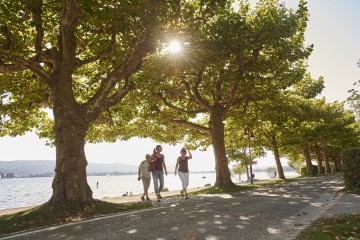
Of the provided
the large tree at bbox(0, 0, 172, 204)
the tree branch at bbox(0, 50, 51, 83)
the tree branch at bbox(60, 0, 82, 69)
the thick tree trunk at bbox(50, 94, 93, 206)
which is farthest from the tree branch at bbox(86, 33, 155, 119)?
Answer: the tree branch at bbox(0, 50, 51, 83)

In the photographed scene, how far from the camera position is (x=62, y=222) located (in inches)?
325

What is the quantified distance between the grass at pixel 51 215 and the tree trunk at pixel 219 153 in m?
9.42

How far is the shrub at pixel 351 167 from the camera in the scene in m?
12.5

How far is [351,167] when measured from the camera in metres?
12.7

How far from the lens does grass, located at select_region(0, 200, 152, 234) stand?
7887 millimetres

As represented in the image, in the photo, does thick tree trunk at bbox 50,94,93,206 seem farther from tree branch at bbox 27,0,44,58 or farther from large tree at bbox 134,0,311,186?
large tree at bbox 134,0,311,186

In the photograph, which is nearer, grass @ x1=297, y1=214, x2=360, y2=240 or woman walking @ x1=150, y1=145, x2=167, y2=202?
grass @ x1=297, y1=214, x2=360, y2=240

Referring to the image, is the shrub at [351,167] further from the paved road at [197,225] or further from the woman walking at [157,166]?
the woman walking at [157,166]

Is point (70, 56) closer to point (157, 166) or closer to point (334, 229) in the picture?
point (157, 166)

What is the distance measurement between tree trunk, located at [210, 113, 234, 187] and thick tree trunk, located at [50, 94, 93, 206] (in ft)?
34.1

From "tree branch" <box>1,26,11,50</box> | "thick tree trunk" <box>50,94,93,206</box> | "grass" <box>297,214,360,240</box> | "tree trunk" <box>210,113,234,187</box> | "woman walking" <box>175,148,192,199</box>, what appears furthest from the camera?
"tree trunk" <box>210,113,234,187</box>

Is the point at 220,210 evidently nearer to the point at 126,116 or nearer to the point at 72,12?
the point at 72,12

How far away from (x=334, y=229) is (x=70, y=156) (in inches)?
338

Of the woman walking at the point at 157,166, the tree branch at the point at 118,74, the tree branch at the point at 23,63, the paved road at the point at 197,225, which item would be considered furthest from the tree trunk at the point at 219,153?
the tree branch at the point at 23,63
